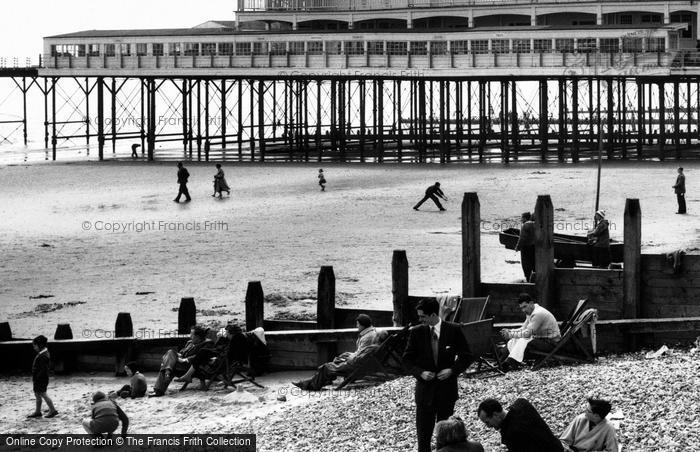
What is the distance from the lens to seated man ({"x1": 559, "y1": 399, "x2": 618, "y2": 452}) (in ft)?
38.3

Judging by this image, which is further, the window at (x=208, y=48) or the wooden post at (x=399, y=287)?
the window at (x=208, y=48)

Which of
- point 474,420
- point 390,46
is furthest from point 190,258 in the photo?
point 390,46

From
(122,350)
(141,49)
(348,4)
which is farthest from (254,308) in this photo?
(348,4)

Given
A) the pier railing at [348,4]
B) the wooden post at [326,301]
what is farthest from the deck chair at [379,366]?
the pier railing at [348,4]

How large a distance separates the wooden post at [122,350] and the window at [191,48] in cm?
3937

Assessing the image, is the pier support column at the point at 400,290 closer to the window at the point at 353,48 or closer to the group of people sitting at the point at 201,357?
the group of people sitting at the point at 201,357

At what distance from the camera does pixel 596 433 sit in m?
11.8

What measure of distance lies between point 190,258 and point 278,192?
13.6 meters

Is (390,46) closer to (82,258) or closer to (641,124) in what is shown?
(641,124)

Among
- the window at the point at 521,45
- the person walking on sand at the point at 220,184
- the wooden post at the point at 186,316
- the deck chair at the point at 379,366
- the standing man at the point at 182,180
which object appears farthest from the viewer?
the window at the point at 521,45

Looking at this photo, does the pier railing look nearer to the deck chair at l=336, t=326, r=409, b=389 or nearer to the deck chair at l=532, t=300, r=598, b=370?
the deck chair at l=532, t=300, r=598, b=370

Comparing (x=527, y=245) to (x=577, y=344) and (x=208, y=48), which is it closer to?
(x=577, y=344)

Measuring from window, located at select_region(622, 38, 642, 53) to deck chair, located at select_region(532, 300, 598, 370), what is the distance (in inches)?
1465

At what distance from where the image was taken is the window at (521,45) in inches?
2111
